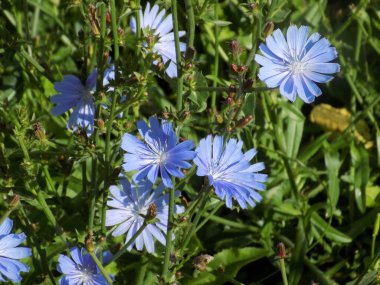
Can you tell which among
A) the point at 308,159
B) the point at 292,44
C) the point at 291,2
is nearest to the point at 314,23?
the point at 291,2

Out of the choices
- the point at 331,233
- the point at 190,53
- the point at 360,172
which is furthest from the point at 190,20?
the point at 360,172

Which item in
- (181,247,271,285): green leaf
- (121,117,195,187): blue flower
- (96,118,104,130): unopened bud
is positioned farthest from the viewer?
(181,247,271,285): green leaf

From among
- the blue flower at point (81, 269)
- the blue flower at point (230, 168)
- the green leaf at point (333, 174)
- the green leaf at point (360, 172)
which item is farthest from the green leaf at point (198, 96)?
the green leaf at point (360, 172)

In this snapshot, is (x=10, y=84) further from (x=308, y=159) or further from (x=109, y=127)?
(x=308, y=159)

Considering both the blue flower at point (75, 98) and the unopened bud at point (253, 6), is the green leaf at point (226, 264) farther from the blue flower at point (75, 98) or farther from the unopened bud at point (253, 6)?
the unopened bud at point (253, 6)

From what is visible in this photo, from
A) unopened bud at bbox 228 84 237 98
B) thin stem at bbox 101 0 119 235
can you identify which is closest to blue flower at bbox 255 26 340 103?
unopened bud at bbox 228 84 237 98

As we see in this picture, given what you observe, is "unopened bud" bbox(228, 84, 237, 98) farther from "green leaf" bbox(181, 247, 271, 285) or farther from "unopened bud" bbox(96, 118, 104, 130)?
"green leaf" bbox(181, 247, 271, 285)

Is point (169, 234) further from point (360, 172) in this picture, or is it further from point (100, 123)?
point (360, 172)
